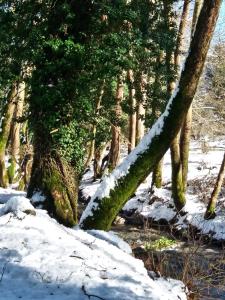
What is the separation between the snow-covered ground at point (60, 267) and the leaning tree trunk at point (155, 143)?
1.60m

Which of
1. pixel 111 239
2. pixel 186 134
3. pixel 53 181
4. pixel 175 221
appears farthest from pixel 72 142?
pixel 175 221

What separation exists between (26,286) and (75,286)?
65cm

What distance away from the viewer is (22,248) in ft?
23.3

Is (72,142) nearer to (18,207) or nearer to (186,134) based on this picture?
(18,207)

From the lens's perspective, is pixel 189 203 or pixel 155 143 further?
pixel 189 203

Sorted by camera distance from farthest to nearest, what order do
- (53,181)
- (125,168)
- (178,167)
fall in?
(178,167)
(53,181)
(125,168)

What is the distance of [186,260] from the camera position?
777cm

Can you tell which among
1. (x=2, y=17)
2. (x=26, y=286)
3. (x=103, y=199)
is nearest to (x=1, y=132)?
(x=2, y=17)

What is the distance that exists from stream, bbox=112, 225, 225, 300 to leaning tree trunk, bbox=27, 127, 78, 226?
179 cm

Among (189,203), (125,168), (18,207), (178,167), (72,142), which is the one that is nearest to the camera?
(18,207)

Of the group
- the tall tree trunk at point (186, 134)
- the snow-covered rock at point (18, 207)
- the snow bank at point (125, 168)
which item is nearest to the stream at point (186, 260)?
the snow bank at point (125, 168)

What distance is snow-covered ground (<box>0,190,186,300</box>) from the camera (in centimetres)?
611

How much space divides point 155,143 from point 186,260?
2.93 m

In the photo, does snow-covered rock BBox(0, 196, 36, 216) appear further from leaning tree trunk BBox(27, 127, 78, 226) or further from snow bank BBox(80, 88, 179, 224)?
leaning tree trunk BBox(27, 127, 78, 226)
